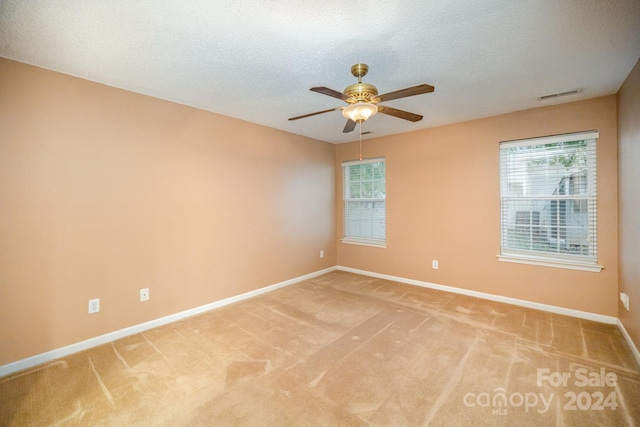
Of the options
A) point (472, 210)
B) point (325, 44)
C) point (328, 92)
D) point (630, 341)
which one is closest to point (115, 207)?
point (328, 92)

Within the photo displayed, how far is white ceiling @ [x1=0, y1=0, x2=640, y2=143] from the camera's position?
63.4 inches

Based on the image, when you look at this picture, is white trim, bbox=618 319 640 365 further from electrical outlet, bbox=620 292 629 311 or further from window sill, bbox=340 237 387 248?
window sill, bbox=340 237 387 248

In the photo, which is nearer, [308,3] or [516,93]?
[308,3]

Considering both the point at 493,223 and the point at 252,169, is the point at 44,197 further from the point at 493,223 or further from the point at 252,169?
the point at 493,223

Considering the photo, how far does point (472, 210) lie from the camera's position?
12.3 ft

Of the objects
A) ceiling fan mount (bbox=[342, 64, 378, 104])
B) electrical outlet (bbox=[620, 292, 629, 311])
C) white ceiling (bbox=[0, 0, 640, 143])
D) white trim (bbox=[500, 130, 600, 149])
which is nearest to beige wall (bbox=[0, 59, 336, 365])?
white ceiling (bbox=[0, 0, 640, 143])

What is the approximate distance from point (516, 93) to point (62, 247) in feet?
15.3

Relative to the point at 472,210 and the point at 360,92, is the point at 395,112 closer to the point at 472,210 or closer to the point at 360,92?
the point at 360,92

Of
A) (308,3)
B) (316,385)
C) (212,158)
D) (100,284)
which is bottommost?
(316,385)

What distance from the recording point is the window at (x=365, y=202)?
4.74 metres

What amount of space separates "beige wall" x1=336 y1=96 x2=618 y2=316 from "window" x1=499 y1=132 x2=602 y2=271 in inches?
3.4

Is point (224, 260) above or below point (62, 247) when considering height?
below

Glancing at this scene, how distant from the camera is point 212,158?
11.1 ft

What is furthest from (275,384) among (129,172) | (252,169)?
(252,169)
